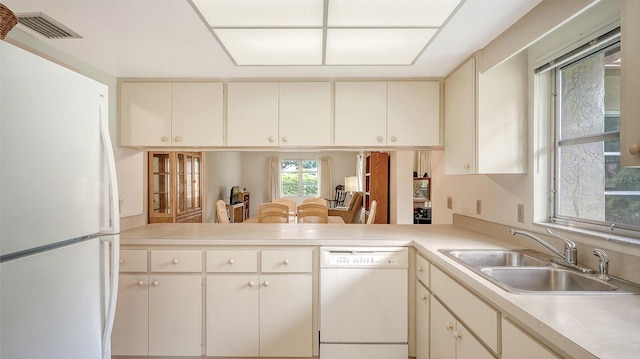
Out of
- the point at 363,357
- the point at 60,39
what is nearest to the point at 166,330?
the point at 363,357

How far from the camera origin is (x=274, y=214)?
3.39 metres

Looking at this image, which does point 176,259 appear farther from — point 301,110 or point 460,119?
point 460,119

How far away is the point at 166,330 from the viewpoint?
84.4 inches

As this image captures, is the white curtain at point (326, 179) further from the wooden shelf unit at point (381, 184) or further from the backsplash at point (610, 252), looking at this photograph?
the backsplash at point (610, 252)

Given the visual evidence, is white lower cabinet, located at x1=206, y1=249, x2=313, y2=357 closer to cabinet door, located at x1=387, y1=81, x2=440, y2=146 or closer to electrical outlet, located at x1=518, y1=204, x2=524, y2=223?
cabinet door, located at x1=387, y1=81, x2=440, y2=146

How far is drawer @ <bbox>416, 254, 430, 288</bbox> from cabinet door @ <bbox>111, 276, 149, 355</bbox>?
5.83 ft

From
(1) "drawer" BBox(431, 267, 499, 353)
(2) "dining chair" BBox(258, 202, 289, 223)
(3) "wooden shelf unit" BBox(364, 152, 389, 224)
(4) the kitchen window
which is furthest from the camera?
(3) "wooden shelf unit" BBox(364, 152, 389, 224)

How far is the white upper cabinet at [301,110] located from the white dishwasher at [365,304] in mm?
910

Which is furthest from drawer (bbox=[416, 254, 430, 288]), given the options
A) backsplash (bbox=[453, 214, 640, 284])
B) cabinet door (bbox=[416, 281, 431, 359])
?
backsplash (bbox=[453, 214, 640, 284])

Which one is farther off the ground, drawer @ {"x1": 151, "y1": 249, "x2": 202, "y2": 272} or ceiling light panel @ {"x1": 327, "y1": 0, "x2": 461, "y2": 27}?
ceiling light panel @ {"x1": 327, "y1": 0, "x2": 461, "y2": 27}

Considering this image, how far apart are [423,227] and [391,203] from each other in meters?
2.45

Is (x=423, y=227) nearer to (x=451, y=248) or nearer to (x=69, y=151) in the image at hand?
(x=451, y=248)

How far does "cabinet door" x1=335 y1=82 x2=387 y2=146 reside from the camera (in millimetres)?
2463

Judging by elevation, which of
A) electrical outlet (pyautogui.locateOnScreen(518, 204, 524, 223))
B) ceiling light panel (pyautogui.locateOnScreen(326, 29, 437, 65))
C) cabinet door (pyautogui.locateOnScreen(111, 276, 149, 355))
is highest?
ceiling light panel (pyautogui.locateOnScreen(326, 29, 437, 65))
